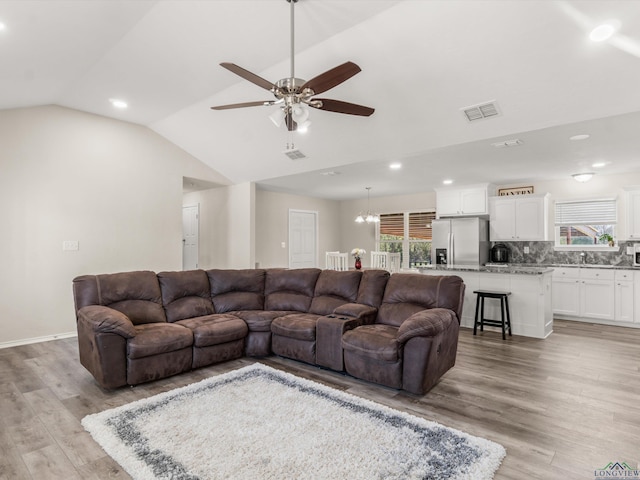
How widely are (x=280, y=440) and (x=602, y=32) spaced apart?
3661 mm

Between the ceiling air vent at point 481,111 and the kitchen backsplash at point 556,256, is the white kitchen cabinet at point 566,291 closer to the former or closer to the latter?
the kitchen backsplash at point 556,256

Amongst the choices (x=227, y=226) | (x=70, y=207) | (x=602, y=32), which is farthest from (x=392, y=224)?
(x=70, y=207)

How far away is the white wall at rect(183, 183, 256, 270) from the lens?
673 cm

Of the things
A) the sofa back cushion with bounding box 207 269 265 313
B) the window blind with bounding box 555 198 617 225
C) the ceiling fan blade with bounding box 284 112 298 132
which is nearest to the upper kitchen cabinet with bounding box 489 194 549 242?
the window blind with bounding box 555 198 617 225

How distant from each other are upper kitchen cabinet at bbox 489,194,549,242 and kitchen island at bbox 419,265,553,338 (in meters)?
1.61

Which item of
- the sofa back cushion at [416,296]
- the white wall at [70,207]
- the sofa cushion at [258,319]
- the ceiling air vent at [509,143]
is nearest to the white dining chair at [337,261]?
the sofa cushion at [258,319]

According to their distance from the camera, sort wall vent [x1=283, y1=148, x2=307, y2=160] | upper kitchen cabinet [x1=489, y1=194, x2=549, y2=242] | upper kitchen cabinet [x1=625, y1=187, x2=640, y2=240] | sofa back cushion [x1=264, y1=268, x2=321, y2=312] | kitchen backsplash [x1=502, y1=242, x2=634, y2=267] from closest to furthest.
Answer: sofa back cushion [x1=264, y1=268, x2=321, y2=312] < wall vent [x1=283, y1=148, x2=307, y2=160] < upper kitchen cabinet [x1=625, y1=187, x2=640, y2=240] < kitchen backsplash [x1=502, y1=242, x2=634, y2=267] < upper kitchen cabinet [x1=489, y1=194, x2=549, y2=242]

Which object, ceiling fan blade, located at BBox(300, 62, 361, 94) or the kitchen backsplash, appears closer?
ceiling fan blade, located at BBox(300, 62, 361, 94)

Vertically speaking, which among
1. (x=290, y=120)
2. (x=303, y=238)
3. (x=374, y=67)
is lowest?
(x=303, y=238)

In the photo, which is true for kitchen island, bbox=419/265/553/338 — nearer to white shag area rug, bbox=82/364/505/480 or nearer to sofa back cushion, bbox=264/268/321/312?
sofa back cushion, bbox=264/268/321/312

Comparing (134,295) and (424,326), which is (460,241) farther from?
(134,295)

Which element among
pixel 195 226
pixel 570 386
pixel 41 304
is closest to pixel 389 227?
pixel 195 226

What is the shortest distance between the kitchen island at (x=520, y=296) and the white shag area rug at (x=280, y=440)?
3238mm

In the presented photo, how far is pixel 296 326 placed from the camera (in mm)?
3775
